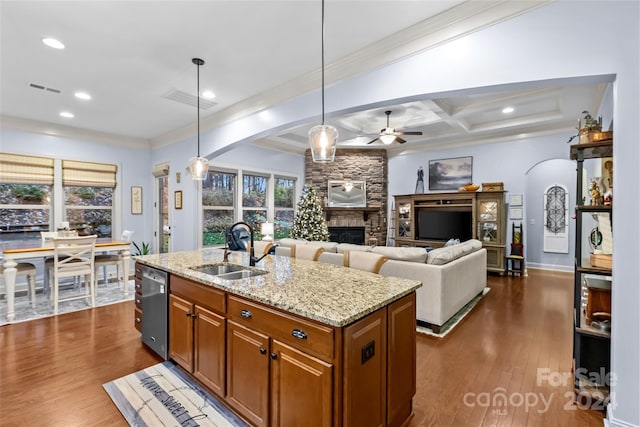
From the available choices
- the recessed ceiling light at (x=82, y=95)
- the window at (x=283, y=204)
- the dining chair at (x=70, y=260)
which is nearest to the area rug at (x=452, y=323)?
the dining chair at (x=70, y=260)

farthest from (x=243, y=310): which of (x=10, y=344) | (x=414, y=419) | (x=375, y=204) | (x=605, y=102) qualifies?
(x=375, y=204)

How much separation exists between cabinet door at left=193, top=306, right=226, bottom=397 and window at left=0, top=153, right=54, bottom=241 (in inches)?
204

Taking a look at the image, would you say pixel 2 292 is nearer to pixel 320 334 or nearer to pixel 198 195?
pixel 198 195

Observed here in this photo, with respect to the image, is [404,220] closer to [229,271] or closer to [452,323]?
[452,323]

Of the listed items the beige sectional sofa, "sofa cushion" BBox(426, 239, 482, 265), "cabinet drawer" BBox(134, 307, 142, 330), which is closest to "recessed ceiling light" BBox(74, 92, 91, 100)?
"cabinet drawer" BBox(134, 307, 142, 330)

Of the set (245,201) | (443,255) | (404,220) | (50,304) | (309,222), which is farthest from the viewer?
(404,220)

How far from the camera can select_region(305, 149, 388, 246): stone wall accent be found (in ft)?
25.4

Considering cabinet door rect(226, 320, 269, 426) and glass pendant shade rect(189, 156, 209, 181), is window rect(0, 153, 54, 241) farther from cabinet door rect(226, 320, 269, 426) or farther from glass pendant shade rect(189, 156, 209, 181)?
cabinet door rect(226, 320, 269, 426)

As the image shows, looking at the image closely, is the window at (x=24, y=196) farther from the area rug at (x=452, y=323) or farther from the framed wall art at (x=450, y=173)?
the framed wall art at (x=450, y=173)

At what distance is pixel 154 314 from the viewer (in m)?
2.77

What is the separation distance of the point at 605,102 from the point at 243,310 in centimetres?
522

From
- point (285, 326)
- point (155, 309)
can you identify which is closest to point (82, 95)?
point (155, 309)

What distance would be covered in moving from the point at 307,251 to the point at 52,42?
3.36 m

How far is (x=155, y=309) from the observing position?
2.75m
